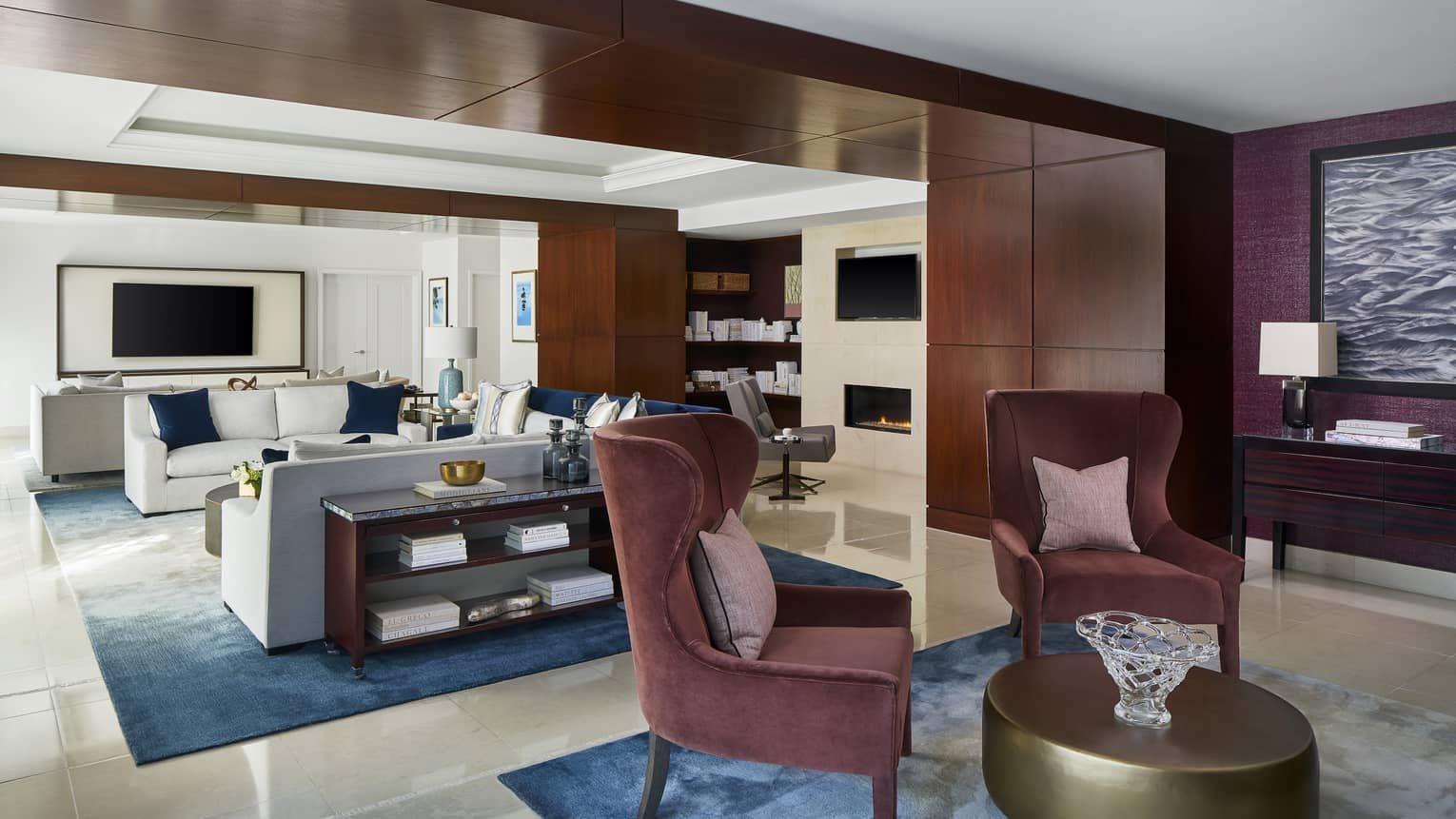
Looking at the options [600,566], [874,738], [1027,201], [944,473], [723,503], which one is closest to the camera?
[874,738]

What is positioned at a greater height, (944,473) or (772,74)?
(772,74)

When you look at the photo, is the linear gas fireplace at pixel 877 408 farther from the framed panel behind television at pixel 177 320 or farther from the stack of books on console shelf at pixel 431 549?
the framed panel behind television at pixel 177 320

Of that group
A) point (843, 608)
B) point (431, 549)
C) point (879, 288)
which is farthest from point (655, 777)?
point (879, 288)

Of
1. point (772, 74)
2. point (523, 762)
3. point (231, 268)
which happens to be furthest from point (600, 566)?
point (231, 268)

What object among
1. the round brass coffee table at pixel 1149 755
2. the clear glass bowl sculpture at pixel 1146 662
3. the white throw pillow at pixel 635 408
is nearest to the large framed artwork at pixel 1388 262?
the round brass coffee table at pixel 1149 755

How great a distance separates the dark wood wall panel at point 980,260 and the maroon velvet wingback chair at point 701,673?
12.2ft

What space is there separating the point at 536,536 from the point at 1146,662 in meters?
2.53

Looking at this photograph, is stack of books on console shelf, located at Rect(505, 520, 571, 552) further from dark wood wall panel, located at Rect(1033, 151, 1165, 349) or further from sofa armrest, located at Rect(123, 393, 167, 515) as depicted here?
sofa armrest, located at Rect(123, 393, 167, 515)

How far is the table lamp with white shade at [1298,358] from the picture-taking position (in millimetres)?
4922

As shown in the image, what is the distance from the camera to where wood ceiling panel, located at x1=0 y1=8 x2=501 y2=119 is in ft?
10.5

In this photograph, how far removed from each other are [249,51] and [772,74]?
1838mm

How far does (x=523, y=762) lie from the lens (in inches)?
117

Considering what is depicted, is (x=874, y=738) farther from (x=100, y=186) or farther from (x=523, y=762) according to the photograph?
(x=100, y=186)

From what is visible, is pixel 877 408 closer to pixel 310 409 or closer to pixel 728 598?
pixel 310 409
